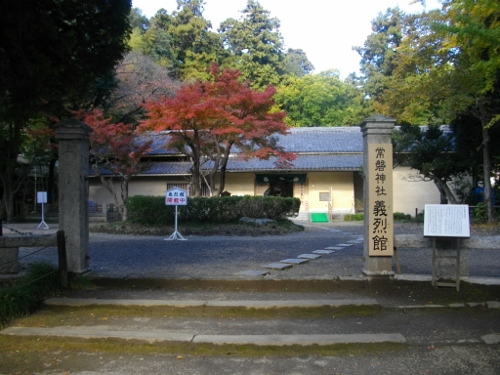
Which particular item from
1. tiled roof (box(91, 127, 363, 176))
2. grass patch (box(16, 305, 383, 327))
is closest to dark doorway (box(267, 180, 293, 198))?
tiled roof (box(91, 127, 363, 176))

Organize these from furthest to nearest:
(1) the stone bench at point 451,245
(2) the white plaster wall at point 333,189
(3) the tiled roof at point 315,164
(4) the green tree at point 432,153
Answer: (2) the white plaster wall at point 333,189, (3) the tiled roof at point 315,164, (4) the green tree at point 432,153, (1) the stone bench at point 451,245

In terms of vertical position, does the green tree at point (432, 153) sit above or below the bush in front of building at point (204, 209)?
above

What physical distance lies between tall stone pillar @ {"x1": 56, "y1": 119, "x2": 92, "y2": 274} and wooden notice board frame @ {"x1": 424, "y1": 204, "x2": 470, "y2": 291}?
5.43m

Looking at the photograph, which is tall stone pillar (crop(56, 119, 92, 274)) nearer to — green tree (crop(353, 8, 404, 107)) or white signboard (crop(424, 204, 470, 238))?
white signboard (crop(424, 204, 470, 238))

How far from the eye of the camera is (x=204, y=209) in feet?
53.1

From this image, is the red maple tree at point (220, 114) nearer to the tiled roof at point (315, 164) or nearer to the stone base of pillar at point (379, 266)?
the tiled roof at point (315, 164)

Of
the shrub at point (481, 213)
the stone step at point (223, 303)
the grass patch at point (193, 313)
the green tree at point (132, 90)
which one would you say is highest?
the green tree at point (132, 90)

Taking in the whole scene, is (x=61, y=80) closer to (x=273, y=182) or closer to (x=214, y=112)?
(x=214, y=112)

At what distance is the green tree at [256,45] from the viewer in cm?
3616

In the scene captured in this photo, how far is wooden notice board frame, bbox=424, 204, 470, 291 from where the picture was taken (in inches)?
244

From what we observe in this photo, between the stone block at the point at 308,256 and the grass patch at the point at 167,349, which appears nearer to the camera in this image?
the grass patch at the point at 167,349

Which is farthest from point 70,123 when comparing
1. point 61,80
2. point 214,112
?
point 214,112

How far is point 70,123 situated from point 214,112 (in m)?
8.79

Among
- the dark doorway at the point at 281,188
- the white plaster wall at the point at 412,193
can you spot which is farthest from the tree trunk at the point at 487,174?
the dark doorway at the point at 281,188
